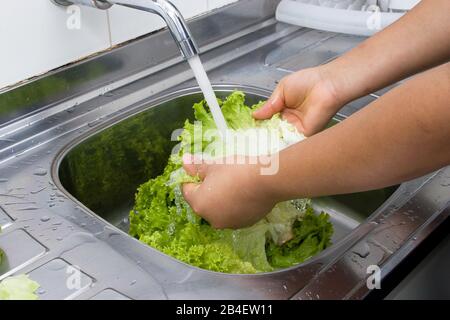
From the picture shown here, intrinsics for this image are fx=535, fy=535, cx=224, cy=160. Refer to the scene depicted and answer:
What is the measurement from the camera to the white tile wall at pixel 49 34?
41.0 inches

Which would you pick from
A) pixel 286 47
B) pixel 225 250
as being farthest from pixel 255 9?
pixel 225 250

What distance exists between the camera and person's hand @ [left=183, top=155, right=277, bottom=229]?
816mm

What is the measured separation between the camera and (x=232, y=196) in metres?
0.84

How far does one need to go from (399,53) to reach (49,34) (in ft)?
2.27

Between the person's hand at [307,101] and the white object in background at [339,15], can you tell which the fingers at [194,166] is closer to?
the person's hand at [307,101]

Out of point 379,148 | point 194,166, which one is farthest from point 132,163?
point 379,148

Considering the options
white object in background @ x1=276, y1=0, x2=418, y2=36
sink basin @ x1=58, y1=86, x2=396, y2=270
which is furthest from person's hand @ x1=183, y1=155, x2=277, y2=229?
white object in background @ x1=276, y1=0, x2=418, y2=36

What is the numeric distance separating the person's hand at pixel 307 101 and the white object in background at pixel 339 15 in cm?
54

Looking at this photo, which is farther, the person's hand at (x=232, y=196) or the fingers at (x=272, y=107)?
the fingers at (x=272, y=107)

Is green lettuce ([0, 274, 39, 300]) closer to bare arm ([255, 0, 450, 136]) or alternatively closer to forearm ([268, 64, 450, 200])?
forearm ([268, 64, 450, 200])

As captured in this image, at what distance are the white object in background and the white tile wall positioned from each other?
51 cm

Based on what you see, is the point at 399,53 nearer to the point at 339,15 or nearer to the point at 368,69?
the point at 368,69

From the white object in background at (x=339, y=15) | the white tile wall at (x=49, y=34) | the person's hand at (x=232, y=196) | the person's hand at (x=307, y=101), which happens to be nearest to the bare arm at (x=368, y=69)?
the person's hand at (x=307, y=101)

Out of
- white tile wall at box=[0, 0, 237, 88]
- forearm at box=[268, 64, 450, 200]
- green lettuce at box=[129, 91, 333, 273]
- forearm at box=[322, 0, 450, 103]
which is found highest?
white tile wall at box=[0, 0, 237, 88]
